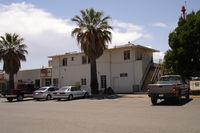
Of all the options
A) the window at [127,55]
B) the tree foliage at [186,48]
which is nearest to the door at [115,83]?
the window at [127,55]

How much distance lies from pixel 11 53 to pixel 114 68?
1633cm

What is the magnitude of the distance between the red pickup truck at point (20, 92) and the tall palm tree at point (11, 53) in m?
9.85

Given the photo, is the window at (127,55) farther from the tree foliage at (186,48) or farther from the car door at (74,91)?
the car door at (74,91)

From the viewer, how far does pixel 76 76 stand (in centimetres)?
3966

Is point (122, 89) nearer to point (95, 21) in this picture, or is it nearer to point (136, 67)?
point (136, 67)

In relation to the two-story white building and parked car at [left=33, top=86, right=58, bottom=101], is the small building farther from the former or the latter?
parked car at [left=33, top=86, right=58, bottom=101]

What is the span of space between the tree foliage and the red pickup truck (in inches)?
649

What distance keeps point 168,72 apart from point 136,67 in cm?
427

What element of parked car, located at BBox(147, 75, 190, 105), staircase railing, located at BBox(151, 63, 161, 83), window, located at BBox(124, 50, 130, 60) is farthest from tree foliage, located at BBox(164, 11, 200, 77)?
parked car, located at BBox(147, 75, 190, 105)

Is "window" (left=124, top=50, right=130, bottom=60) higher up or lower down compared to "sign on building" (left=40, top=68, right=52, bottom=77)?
higher up

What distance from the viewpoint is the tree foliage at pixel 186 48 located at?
89.3 ft

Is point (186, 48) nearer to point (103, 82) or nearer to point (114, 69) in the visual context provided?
point (114, 69)

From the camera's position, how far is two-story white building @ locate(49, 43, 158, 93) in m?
34.2

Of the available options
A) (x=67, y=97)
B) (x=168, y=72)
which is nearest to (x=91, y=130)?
(x=67, y=97)
